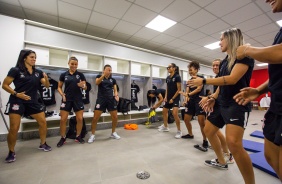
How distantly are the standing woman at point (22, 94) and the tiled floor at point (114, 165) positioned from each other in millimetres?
390

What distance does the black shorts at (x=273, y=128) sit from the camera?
2.53 feet

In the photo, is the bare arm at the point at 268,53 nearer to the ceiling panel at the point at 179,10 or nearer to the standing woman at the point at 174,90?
the standing woman at the point at 174,90

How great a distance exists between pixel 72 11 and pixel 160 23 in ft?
7.84

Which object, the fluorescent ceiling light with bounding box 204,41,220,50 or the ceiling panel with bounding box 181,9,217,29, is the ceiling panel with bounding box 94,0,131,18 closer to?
the ceiling panel with bounding box 181,9,217,29

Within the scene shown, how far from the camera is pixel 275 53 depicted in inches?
27.9

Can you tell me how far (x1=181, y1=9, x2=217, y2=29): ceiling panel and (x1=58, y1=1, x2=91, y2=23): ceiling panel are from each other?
2714 millimetres

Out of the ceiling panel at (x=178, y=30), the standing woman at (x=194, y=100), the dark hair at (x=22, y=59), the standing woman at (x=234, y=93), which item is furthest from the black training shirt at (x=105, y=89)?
the ceiling panel at (x=178, y=30)

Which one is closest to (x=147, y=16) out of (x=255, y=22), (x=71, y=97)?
(x=71, y=97)

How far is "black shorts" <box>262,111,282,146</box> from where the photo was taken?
771 millimetres

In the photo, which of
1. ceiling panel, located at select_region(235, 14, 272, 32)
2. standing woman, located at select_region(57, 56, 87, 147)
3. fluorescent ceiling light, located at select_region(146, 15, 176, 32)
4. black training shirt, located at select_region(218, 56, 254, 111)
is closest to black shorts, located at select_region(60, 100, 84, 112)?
standing woman, located at select_region(57, 56, 87, 147)

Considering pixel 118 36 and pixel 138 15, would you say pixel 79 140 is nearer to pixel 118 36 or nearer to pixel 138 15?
pixel 138 15

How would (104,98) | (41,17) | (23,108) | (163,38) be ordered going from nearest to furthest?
(23,108)
(104,98)
(41,17)
(163,38)

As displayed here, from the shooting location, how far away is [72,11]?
11.3 feet

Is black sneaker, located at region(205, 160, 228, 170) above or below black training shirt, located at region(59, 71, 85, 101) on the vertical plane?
below
